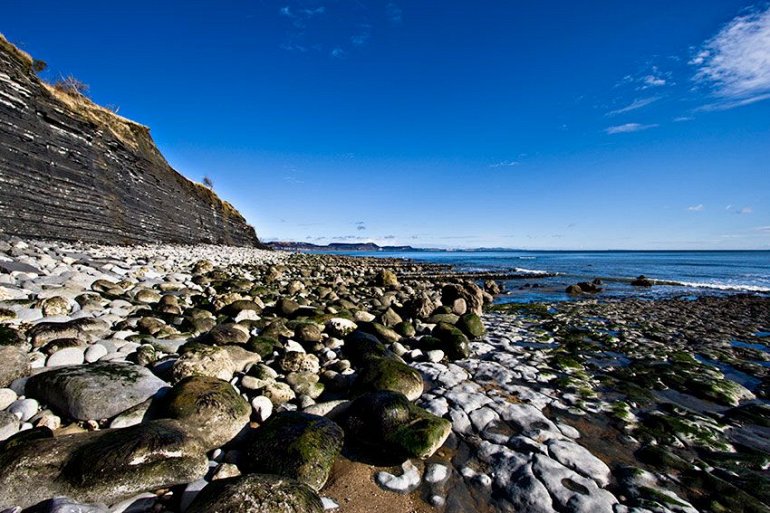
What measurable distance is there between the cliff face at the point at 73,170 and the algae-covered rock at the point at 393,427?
651 inches

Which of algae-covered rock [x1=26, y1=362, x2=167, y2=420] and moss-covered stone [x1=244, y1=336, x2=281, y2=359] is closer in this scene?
algae-covered rock [x1=26, y1=362, x2=167, y2=420]

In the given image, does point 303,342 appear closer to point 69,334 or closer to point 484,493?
point 69,334

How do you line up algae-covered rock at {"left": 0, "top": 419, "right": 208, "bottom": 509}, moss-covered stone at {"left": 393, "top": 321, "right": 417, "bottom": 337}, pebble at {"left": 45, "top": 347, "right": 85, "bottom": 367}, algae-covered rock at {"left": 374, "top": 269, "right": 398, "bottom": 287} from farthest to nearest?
algae-covered rock at {"left": 374, "top": 269, "right": 398, "bottom": 287}
moss-covered stone at {"left": 393, "top": 321, "right": 417, "bottom": 337}
pebble at {"left": 45, "top": 347, "right": 85, "bottom": 367}
algae-covered rock at {"left": 0, "top": 419, "right": 208, "bottom": 509}

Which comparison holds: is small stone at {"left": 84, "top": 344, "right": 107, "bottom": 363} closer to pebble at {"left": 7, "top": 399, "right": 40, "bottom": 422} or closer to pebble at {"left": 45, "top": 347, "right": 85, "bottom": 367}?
pebble at {"left": 45, "top": 347, "right": 85, "bottom": 367}

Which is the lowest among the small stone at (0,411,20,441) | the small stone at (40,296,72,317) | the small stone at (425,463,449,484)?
the small stone at (425,463,449,484)

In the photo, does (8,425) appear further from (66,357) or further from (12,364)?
(66,357)

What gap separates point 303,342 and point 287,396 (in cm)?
211

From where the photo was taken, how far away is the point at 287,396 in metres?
4.18

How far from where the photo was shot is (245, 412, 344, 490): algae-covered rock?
9.32 ft

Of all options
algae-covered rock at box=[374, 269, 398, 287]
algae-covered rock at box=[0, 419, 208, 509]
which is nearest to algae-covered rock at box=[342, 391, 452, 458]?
algae-covered rock at box=[0, 419, 208, 509]

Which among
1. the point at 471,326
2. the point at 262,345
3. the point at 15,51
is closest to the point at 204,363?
the point at 262,345

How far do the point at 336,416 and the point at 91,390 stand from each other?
7.75ft

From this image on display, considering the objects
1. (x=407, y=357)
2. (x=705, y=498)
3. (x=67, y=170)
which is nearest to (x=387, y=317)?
(x=407, y=357)

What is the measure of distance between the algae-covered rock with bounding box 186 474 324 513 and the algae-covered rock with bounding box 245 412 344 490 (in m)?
0.51
